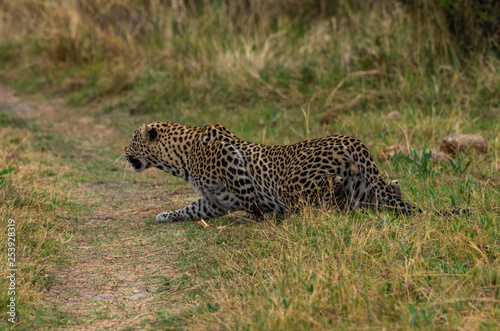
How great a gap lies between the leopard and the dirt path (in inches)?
18.1

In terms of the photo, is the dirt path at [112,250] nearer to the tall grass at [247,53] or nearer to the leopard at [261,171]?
the leopard at [261,171]

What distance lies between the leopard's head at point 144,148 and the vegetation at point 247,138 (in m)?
0.42

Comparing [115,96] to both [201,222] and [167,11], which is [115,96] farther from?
[201,222]

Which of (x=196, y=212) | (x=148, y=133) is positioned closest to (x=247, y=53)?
(x=148, y=133)

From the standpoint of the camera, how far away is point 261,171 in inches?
214

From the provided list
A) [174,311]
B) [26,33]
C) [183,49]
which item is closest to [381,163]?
[174,311]

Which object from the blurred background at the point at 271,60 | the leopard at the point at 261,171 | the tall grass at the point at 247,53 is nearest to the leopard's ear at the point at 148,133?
the leopard at the point at 261,171

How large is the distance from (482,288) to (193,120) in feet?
21.2

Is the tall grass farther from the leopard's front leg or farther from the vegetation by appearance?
the leopard's front leg

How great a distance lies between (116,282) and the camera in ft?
14.3

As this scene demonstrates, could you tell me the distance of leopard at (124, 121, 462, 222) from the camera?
4.89 metres

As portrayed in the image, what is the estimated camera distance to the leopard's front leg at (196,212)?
18.8 ft

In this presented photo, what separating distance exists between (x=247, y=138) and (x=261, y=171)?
2.72 m

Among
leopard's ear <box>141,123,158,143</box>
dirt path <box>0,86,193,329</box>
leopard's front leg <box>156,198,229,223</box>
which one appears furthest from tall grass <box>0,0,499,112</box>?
leopard's front leg <box>156,198,229,223</box>
